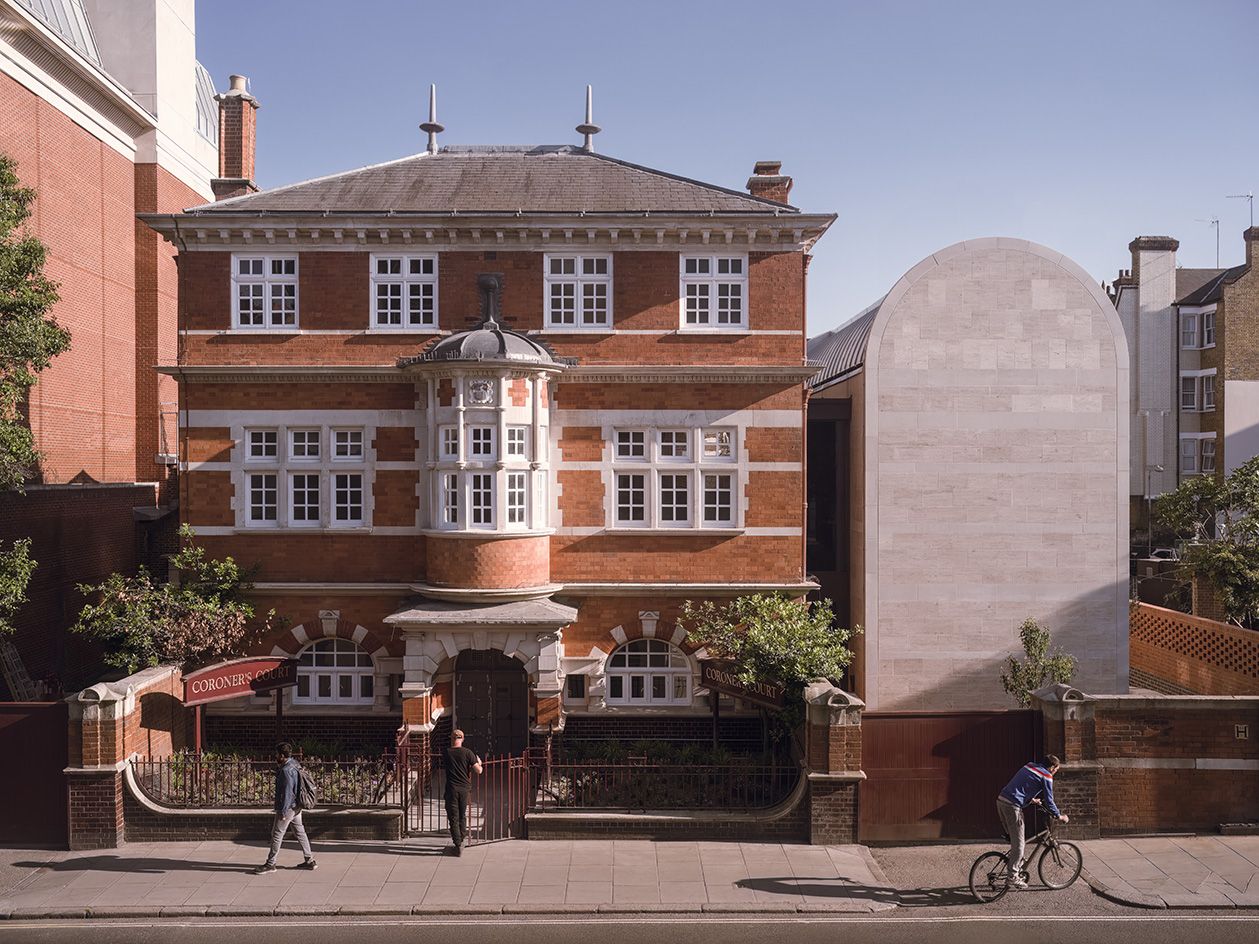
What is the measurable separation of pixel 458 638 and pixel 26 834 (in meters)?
7.66

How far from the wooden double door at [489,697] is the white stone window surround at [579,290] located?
286 inches

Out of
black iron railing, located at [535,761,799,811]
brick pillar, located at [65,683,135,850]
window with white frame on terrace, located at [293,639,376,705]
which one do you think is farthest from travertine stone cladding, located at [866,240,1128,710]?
brick pillar, located at [65,683,135,850]

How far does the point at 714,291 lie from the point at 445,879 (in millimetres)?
12559

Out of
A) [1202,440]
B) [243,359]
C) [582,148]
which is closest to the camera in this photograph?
[243,359]

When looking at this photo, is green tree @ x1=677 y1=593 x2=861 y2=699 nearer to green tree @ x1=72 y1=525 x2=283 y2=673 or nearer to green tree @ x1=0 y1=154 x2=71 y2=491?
green tree @ x1=72 y1=525 x2=283 y2=673

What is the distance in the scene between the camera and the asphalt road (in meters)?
12.0

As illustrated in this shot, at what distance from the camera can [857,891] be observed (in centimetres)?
1330

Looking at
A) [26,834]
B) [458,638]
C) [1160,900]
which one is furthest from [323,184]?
[1160,900]

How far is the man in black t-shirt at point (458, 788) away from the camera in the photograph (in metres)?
14.6

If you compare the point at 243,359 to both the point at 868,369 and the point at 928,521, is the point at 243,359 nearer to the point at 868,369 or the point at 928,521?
the point at 868,369

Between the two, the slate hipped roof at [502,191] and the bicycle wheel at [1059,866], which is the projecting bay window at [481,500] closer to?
the slate hipped roof at [502,191]

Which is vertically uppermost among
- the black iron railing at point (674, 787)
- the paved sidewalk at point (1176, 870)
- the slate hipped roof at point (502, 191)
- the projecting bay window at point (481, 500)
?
the slate hipped roof at point (502, 191)

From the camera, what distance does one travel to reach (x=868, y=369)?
20.6m

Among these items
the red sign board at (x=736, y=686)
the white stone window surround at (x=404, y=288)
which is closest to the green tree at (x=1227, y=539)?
the red sign board at (x=736, y=686)
